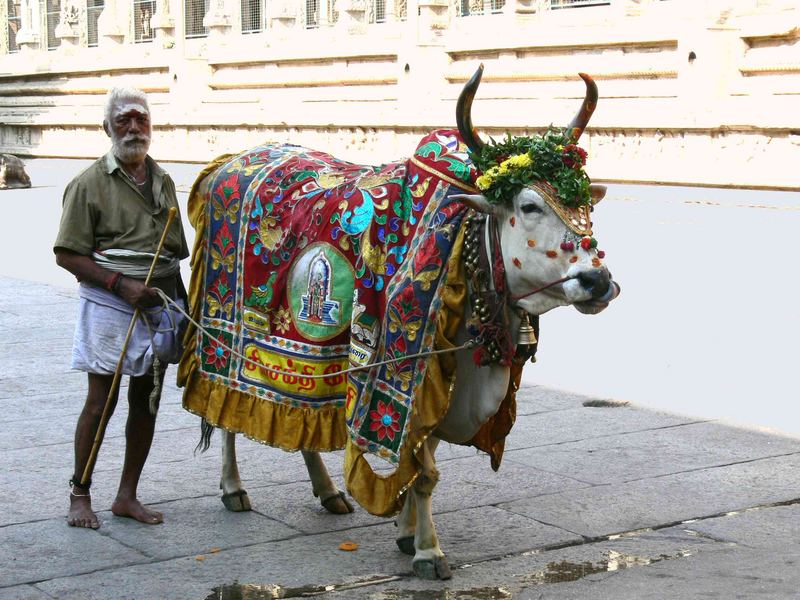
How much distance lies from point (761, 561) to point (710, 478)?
1122mm

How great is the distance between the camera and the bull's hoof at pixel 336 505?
551 cm

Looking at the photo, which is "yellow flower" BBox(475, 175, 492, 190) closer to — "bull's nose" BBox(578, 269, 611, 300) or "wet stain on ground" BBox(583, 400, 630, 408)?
"bull's nose" BBox(578, 269, 611, 300)

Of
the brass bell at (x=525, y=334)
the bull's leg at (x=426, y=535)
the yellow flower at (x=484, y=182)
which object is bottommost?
the bull's leg at (x=426, y=535)

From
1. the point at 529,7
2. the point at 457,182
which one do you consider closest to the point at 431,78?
the point at 529,7

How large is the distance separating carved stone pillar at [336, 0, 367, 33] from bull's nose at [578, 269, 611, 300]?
18.8m

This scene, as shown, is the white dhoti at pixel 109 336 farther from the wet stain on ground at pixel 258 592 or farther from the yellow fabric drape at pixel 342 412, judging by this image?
the wet stain on ground at pixel 258 592

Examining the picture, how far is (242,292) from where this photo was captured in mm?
5480

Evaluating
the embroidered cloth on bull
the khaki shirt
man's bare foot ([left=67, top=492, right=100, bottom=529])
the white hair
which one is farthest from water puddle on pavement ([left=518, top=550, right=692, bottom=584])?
the white hair

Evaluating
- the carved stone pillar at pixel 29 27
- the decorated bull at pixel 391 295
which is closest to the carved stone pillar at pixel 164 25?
the carved stone pillar at pixel 29 27

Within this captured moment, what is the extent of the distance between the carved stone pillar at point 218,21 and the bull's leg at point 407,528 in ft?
72.2

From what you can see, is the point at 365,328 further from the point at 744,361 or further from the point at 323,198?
the point at 744,361

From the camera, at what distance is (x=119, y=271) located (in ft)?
17.4

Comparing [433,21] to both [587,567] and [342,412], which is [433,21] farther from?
[587,567]

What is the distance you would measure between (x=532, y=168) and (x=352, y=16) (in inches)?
737
